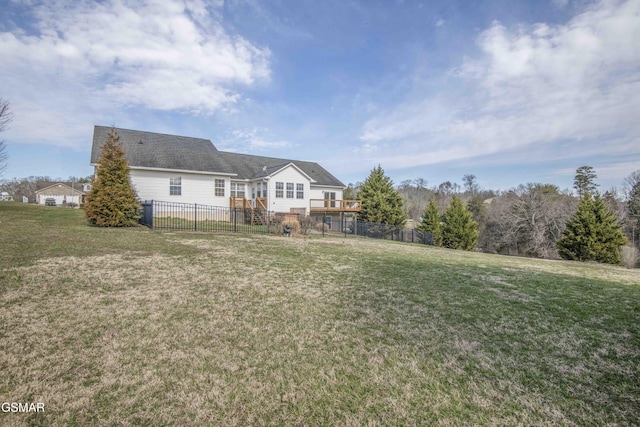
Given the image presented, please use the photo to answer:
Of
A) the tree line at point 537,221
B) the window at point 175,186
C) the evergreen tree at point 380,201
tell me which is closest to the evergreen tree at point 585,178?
the tree line at point 537,221

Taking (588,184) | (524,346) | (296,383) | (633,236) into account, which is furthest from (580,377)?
(588,184)

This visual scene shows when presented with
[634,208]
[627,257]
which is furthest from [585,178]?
[627,257]

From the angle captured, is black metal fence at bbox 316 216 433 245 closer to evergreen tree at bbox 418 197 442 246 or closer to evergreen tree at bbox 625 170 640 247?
evergreen tree at bbox 418 197 442 246

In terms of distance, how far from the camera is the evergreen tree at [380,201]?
89.5 feet

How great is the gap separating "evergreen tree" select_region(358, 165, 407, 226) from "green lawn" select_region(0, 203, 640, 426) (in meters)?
20.9

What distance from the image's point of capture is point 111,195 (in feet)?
40.3

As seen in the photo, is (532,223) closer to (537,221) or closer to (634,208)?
(537,221)

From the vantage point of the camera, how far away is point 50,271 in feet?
17.7

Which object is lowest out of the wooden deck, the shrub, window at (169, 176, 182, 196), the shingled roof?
the shrub

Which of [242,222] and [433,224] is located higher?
[242,222]

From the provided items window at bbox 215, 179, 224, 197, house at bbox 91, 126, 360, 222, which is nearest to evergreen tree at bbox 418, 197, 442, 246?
house at bbox 91, 126, 360, 222

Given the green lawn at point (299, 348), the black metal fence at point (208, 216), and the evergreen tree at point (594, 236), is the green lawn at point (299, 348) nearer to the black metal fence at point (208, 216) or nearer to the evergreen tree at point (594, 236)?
the black metal fence at point (208, 216)
